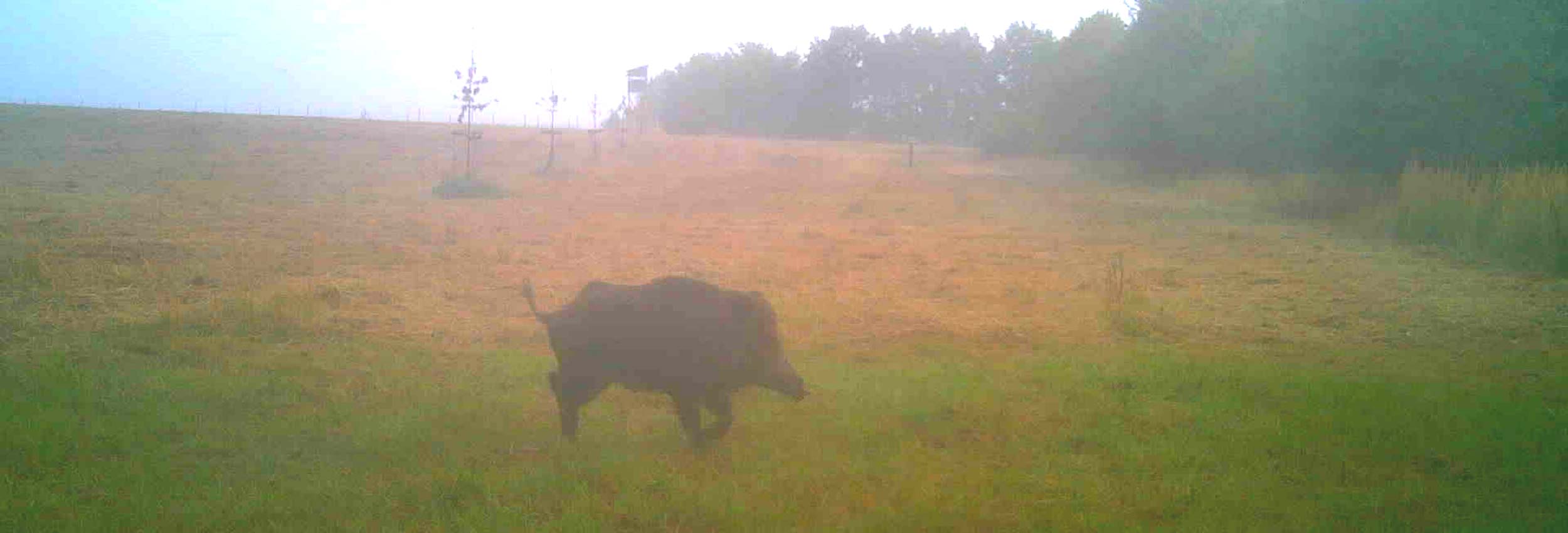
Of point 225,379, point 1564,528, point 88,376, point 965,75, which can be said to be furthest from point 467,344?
point 965,75

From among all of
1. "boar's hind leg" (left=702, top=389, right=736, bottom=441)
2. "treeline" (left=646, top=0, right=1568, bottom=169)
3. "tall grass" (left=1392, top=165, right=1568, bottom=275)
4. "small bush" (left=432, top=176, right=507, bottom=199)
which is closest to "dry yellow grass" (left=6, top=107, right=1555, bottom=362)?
"small bush" (left=432, top=176, right=507, bottom=199)

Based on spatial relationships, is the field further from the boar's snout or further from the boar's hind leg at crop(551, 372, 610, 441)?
the boar's snout

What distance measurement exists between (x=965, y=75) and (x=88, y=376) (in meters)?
74.7

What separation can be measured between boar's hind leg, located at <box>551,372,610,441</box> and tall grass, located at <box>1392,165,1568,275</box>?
12020 millimetres

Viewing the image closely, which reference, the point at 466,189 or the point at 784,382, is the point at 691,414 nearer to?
the point at 784,382

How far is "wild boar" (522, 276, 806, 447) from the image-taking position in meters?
5.38

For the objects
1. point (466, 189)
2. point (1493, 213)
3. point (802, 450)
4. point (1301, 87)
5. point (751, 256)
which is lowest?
point (802, 450)

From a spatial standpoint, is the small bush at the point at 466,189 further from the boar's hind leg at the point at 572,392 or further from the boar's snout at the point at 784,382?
the boar's snout at the point at 784,382

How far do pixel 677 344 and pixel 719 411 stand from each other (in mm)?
498

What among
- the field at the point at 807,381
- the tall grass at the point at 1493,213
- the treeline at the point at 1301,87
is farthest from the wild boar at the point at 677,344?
the treeline at the point at 1301,87

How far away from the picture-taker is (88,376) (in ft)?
23.7

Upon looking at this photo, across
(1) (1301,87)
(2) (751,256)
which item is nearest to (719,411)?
(2) (751,256)

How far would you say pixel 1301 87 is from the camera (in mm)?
24938

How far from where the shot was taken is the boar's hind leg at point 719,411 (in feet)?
18.3
